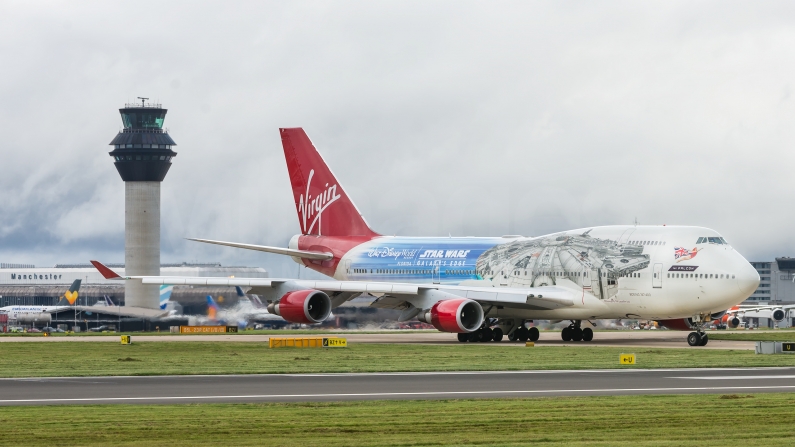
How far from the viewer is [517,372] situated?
31.8 metres

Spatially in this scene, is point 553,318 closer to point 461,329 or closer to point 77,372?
point 461,329

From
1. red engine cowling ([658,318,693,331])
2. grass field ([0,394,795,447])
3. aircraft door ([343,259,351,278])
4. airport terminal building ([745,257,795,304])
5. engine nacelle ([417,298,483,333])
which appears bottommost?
grass field ([0,394,795,447])

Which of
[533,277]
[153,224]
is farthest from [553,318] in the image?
[153,224]

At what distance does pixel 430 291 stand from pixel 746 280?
44.8 feet

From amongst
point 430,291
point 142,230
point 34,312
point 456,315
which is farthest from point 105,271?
point 142,230

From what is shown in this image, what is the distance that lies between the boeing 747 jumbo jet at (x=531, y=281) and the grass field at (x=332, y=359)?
11.5 feet

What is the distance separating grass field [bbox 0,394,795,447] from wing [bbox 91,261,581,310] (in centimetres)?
2712

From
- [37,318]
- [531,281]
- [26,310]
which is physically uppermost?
[26,310]

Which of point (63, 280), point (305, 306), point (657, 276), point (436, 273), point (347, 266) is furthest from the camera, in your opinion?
point (63, 280)

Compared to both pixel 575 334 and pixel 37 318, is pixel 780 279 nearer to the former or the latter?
pixel 37 318

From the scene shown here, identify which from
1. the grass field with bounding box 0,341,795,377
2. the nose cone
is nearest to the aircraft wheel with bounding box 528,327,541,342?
the grass field with bounding box 0,341,795,377

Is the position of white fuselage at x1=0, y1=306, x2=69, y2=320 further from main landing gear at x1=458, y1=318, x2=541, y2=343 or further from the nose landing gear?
the nose landing gear

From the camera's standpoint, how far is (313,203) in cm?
6425

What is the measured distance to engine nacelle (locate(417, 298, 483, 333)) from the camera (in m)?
48.8
